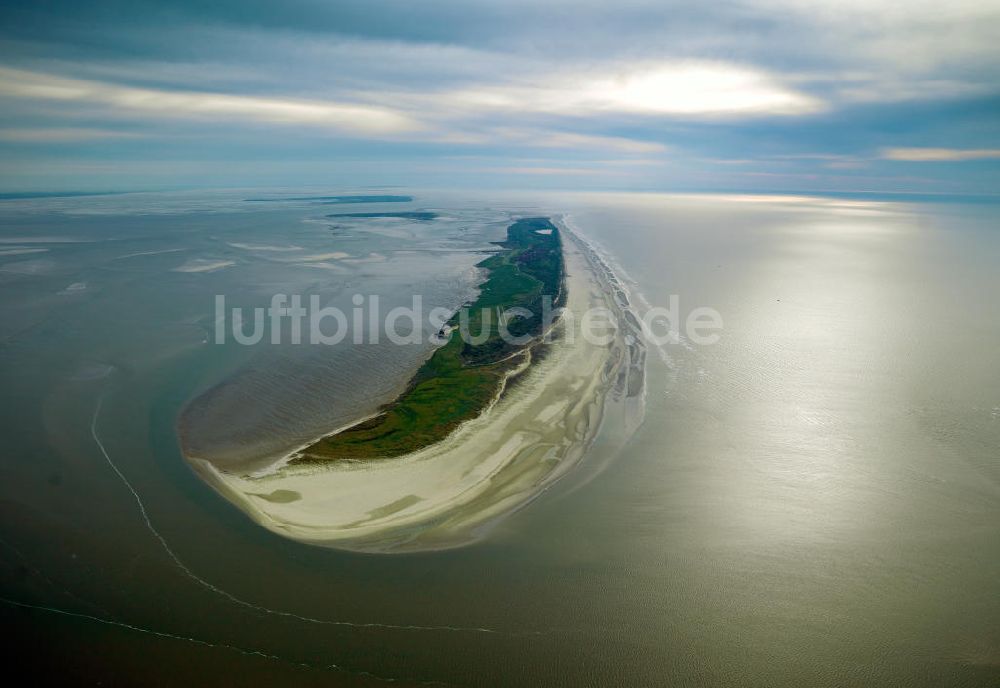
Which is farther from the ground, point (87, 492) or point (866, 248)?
point (866, 248)

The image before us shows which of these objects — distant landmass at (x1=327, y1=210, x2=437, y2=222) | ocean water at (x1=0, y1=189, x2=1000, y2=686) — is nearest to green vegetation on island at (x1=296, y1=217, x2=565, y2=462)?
ocean water at (x1=0, y1=189, x2=1000, y2=686)

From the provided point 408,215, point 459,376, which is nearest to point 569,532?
point 459,376

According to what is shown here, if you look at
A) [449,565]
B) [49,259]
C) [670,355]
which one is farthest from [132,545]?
[49,259]

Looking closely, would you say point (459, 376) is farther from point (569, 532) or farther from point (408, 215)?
point (408, 215)

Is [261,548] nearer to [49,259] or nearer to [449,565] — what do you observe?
[449,565]

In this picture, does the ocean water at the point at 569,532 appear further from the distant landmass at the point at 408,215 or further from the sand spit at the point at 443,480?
the distant landmass at the point at 408,215
